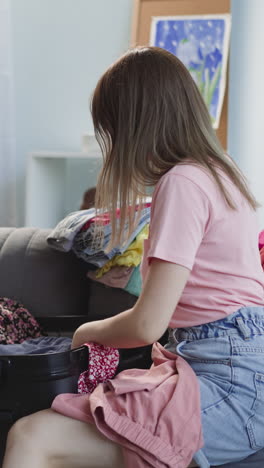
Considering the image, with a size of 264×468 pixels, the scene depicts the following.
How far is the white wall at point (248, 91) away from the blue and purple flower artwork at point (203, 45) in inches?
29.6

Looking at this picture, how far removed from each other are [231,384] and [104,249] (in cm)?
76

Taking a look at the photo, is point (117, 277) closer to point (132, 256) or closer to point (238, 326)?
point (132, 256)

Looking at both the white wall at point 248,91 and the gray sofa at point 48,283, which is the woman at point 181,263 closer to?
the gray sofa at point 48,283

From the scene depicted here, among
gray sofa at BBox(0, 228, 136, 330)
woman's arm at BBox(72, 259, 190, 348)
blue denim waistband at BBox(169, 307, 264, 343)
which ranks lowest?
gray sofa at BBox(0, 228, 136, 330)

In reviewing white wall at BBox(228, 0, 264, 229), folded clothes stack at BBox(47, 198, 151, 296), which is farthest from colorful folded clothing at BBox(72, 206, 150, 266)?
white wall at BBox(228, 0, 264, 229)

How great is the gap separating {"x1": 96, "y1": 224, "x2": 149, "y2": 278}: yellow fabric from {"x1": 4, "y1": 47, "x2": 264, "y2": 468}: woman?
0.57 meters

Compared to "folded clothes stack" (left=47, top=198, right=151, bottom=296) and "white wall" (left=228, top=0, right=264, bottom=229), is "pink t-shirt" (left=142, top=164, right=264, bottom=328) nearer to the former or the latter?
"folded clothes stack" (left=47, top=198, right=151, bottom=296)

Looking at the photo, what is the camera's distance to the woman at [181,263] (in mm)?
1126

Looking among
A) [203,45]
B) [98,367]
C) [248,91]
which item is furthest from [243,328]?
[203,45]

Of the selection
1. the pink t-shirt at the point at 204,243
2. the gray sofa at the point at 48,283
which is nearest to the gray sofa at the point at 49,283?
the gray sofa at the point at 48,283

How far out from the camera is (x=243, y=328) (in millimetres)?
1190

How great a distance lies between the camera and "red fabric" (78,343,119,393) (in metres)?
1.29

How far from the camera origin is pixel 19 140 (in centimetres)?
439

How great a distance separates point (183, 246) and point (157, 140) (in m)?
0.20
